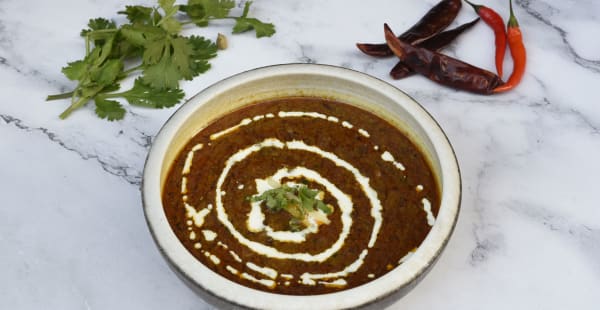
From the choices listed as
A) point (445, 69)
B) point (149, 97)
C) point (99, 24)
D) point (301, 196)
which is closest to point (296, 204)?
point (301, 196)

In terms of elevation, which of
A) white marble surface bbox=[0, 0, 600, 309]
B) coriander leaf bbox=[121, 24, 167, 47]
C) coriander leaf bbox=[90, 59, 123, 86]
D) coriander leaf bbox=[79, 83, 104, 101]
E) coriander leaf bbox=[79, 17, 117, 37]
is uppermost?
coriander leaf bbox=[121, 24, 167, 47]

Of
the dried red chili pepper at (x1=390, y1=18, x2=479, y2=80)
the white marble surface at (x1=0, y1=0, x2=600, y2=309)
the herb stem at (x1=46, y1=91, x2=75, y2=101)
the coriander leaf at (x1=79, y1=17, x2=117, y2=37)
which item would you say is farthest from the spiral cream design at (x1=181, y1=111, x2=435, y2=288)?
the coriander leaf at (x1=79, y1=17, x2=117, y2=37)

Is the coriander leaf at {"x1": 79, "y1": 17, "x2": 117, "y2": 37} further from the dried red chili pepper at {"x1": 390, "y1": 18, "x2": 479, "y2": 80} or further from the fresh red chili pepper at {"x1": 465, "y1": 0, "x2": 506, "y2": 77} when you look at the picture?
the fresh red chili pepper at {"x1": 465, "y1": 0, "x2": 506, "y2": 77}

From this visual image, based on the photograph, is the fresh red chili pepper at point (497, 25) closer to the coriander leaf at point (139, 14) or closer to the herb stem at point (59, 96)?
the coriander leaf at point (139, 14)

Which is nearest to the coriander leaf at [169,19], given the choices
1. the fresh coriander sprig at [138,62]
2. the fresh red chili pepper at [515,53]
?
the fresh coriander sprig at [138,62]

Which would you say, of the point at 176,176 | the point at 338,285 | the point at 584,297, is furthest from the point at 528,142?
the point at 176,176
